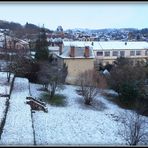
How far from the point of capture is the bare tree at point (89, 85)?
43.9ft

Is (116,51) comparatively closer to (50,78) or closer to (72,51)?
(72,51)

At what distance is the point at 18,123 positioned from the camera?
8711 millimetres

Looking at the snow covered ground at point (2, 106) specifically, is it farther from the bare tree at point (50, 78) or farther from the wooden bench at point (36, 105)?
the bare tree at point (50, 78)

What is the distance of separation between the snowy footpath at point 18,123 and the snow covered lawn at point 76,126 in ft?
1.17

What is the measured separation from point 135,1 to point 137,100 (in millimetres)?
11186

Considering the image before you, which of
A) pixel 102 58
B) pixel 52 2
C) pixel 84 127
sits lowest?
pixel 84 127

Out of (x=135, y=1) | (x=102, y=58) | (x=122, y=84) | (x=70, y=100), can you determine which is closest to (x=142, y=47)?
(x=102, y=58)

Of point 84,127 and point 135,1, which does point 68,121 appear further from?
point 135,1

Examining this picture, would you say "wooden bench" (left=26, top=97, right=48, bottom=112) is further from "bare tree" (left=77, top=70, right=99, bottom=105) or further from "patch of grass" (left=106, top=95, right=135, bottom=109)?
"patch of grass" (left=106, top=95, right=135, bottom=109)

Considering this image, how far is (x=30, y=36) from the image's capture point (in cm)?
2508

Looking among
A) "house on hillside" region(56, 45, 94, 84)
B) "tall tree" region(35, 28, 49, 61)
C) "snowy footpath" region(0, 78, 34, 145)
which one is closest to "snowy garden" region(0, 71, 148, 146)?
"snowy footpath" region(0, 78, 34, 145)

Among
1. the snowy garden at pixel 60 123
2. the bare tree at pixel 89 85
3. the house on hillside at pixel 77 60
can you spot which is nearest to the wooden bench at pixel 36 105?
the snowy garden at pixel 60 123

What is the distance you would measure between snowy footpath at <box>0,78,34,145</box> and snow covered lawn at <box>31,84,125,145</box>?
355 mm

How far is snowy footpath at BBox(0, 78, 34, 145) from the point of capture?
7.22m
